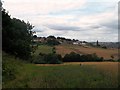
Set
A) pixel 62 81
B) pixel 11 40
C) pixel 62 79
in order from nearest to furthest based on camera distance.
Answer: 1. pixel 62 81
2. pixel 62 79
3. pixel 11 40

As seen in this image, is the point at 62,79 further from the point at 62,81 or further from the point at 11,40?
the point at 11,40

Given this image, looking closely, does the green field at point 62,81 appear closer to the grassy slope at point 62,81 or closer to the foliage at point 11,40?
the grassy slope at point 62,81

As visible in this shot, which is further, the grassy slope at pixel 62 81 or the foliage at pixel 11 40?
the foliage at pixel 11 40

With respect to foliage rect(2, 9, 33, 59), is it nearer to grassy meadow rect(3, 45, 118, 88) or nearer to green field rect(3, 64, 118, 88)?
grassy meadow rect(3, 45, 118, 88)

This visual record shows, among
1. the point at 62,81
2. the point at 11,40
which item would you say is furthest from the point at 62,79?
the point at 11,40

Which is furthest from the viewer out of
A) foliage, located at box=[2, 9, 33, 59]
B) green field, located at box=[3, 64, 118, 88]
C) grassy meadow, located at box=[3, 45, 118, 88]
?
foliage, located at box=[2, 9, 33, 59]

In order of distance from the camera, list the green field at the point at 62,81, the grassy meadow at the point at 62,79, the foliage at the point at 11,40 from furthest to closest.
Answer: the foliage at the point at 11,40
the grassy meadow at the point at 62,79
the green field at the point at 62,81

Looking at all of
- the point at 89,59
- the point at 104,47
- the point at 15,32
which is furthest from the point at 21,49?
the point at 104,47

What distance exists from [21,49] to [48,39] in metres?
40.6

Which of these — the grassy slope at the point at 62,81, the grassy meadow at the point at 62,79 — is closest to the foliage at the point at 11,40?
the grassy meadow at the point at 62,79

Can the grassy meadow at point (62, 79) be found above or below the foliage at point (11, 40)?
below

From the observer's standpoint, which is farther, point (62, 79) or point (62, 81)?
point (62, 79)

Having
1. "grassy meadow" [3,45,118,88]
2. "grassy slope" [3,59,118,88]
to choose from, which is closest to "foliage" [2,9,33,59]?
"grassy meadow" [3,45,118,88]

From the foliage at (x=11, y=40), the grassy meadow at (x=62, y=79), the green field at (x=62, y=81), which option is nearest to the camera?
the green field at (x=62, y=81)
